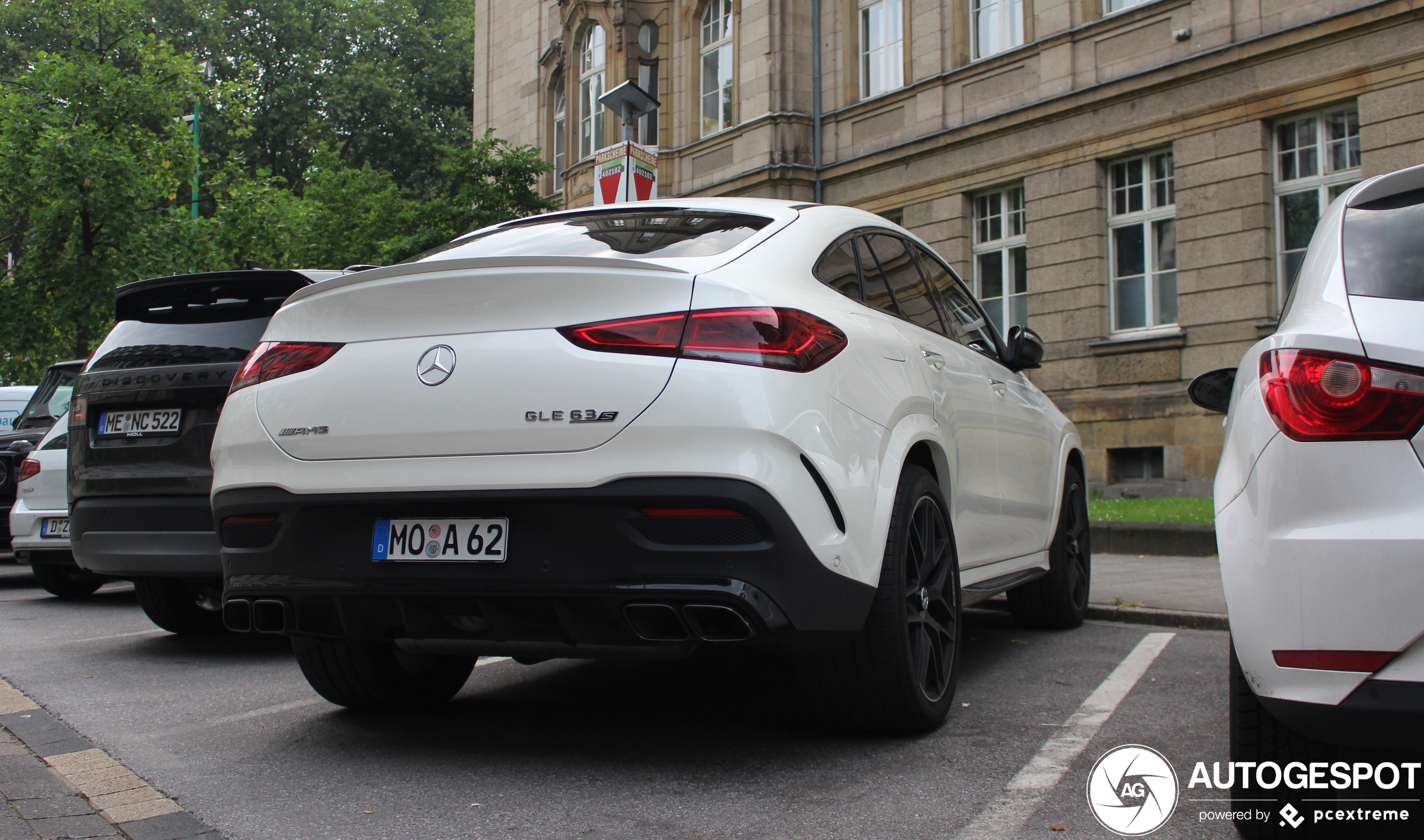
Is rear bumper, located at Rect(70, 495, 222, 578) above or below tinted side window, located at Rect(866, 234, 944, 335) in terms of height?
below

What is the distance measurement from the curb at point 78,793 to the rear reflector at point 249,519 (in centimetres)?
76

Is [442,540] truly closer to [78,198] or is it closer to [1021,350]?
[1021,350]

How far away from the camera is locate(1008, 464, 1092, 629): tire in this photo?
20.7 ft

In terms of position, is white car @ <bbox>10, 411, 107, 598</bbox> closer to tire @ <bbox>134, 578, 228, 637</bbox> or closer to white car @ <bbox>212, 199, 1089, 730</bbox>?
tire @ <bbox>134, 578, 228, 637</bbox>

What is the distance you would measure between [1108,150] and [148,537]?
14742 millimetres

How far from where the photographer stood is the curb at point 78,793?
314cm

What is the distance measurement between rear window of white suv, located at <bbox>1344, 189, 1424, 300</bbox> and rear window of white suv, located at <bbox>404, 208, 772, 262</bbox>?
163 centimetres

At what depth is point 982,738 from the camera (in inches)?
157

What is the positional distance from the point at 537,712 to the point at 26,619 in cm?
487

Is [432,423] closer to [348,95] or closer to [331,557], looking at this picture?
[331,557]

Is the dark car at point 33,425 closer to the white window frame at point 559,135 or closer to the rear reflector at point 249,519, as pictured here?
the rear reflector at point 249,519

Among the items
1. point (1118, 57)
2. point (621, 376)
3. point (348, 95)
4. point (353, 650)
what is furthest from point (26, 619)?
point (348, 95)

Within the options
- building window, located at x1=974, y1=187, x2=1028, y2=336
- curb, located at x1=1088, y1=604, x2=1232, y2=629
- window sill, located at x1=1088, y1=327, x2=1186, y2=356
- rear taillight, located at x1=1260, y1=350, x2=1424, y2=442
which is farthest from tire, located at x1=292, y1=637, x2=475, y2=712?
building window, located at x1=974, y1=187, x2=1028, y2=336

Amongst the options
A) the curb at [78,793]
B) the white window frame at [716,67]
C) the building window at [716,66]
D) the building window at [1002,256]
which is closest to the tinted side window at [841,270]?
the curb at [78,793]
